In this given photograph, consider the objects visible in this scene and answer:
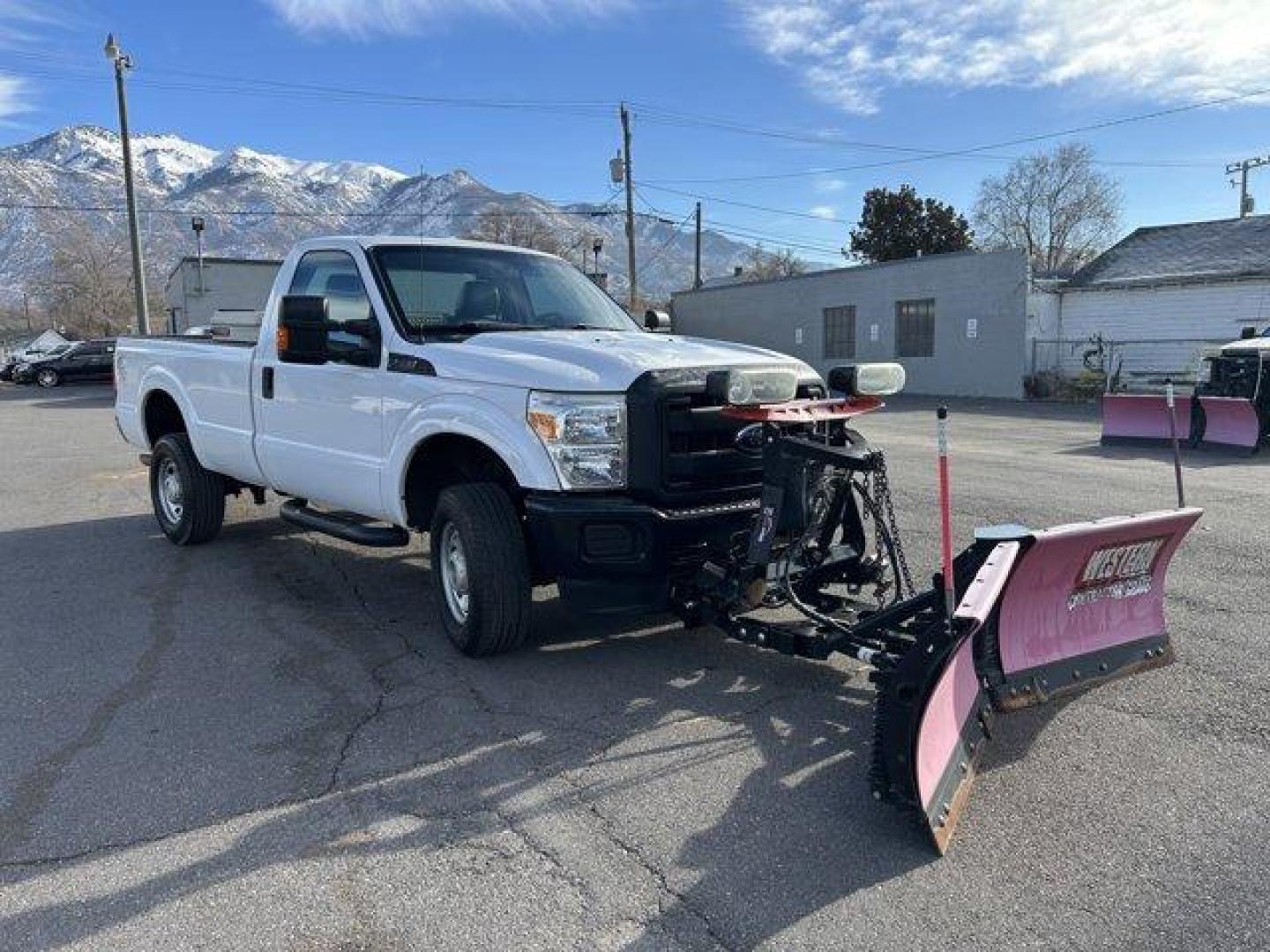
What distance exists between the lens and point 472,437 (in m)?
4.88

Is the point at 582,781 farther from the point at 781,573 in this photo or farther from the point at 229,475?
the point at 229,475

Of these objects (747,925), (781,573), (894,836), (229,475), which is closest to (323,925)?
(747,925)

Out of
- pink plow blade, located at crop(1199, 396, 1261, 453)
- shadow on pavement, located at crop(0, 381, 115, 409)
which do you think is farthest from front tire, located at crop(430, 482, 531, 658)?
shadow on pavement, located at crop(0, 381, 115, 409)

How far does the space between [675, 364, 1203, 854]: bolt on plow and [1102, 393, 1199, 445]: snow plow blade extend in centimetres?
1148

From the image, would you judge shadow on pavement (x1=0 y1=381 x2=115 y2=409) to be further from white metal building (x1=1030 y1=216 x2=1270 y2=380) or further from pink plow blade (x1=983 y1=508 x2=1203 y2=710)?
pink plow blade (x1=983 y1=508 x2=1203 y2=710)

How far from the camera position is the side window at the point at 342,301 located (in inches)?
219

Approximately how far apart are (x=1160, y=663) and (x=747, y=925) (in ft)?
8.87

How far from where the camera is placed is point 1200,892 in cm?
296

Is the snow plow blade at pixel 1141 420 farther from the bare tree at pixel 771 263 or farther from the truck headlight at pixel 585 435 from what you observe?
the bare tree at pixel 771 263

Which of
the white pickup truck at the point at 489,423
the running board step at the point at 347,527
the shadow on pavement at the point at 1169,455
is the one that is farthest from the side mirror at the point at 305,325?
the shadow on pavement at the point at 1169,455

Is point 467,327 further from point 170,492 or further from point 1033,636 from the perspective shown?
point 170,492

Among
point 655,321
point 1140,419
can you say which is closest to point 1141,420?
point 1140,419

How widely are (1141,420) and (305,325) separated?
13422 millimetres

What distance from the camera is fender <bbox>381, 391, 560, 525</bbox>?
4547mm
